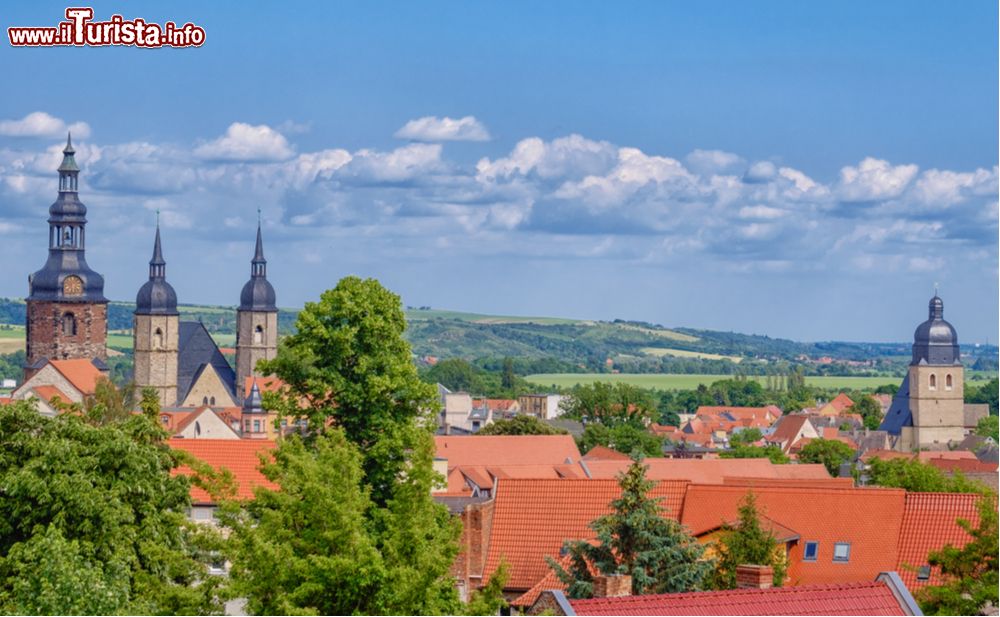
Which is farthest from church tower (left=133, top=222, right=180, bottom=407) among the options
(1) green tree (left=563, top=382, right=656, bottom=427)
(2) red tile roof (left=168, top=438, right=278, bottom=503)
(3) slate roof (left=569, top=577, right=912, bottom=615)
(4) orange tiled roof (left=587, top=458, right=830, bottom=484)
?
(3) slate roof (left=569, top=577, right=912, bottom=615)

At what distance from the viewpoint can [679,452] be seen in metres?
118

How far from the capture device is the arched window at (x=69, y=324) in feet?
409

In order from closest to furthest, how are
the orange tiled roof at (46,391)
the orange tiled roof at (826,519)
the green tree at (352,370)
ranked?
the green tree at (352,370)
the orange tiled roof at (826,519)
the orange tiled roof at (46,391)

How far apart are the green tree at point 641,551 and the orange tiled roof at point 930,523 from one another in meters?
7.98

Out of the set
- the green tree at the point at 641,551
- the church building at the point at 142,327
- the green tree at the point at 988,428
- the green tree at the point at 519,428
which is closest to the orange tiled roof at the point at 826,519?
the green tree at the point at 641,551

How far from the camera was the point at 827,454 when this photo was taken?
100m

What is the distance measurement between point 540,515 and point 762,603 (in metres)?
15.9

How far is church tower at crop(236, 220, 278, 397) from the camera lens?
139125mm

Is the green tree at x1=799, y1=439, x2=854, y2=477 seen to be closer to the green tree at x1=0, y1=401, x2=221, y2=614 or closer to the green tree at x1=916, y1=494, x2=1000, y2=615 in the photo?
the green tree at x1=0, y1=401, x2=221, y2=614

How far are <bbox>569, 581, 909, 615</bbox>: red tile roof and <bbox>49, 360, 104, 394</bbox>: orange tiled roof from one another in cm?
9497

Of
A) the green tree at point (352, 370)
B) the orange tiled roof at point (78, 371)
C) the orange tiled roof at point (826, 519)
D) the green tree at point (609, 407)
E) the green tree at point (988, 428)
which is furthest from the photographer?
the green tree at point (988, 428)

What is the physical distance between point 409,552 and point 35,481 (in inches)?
422

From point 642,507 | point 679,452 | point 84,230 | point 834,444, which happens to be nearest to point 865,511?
point 642,507

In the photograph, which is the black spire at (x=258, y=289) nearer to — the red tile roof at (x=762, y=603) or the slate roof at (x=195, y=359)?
the slate roof at (x=195, y=359)
